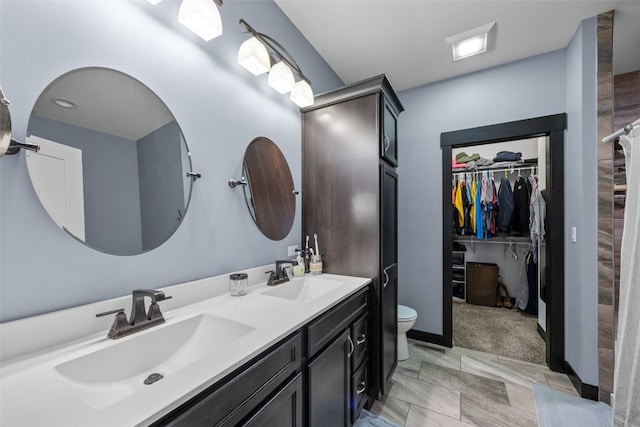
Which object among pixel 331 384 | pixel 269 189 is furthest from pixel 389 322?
pixel 269 189

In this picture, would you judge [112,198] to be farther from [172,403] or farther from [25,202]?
[172,403]

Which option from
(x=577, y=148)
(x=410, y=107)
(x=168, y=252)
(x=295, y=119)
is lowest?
(x=168, y=252)

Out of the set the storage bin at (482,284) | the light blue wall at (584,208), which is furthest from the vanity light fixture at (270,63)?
the storage bin at (482,284)

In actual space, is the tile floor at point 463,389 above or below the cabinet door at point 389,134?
below

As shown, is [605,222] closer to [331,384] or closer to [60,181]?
[331,384]

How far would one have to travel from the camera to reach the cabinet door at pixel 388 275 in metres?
1.79

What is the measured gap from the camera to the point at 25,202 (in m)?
0.78

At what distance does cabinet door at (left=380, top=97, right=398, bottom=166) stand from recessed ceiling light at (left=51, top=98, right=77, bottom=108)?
61.2 inches

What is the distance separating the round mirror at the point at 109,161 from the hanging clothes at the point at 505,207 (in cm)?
367

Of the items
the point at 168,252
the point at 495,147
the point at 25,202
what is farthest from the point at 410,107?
the point at 25,202

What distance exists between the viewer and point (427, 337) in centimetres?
266

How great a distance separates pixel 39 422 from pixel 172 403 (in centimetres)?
23

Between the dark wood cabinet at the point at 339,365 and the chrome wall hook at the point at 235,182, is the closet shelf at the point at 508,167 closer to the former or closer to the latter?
the dark wood cabinet at the point at 339,365

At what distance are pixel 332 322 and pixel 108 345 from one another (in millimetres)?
850
